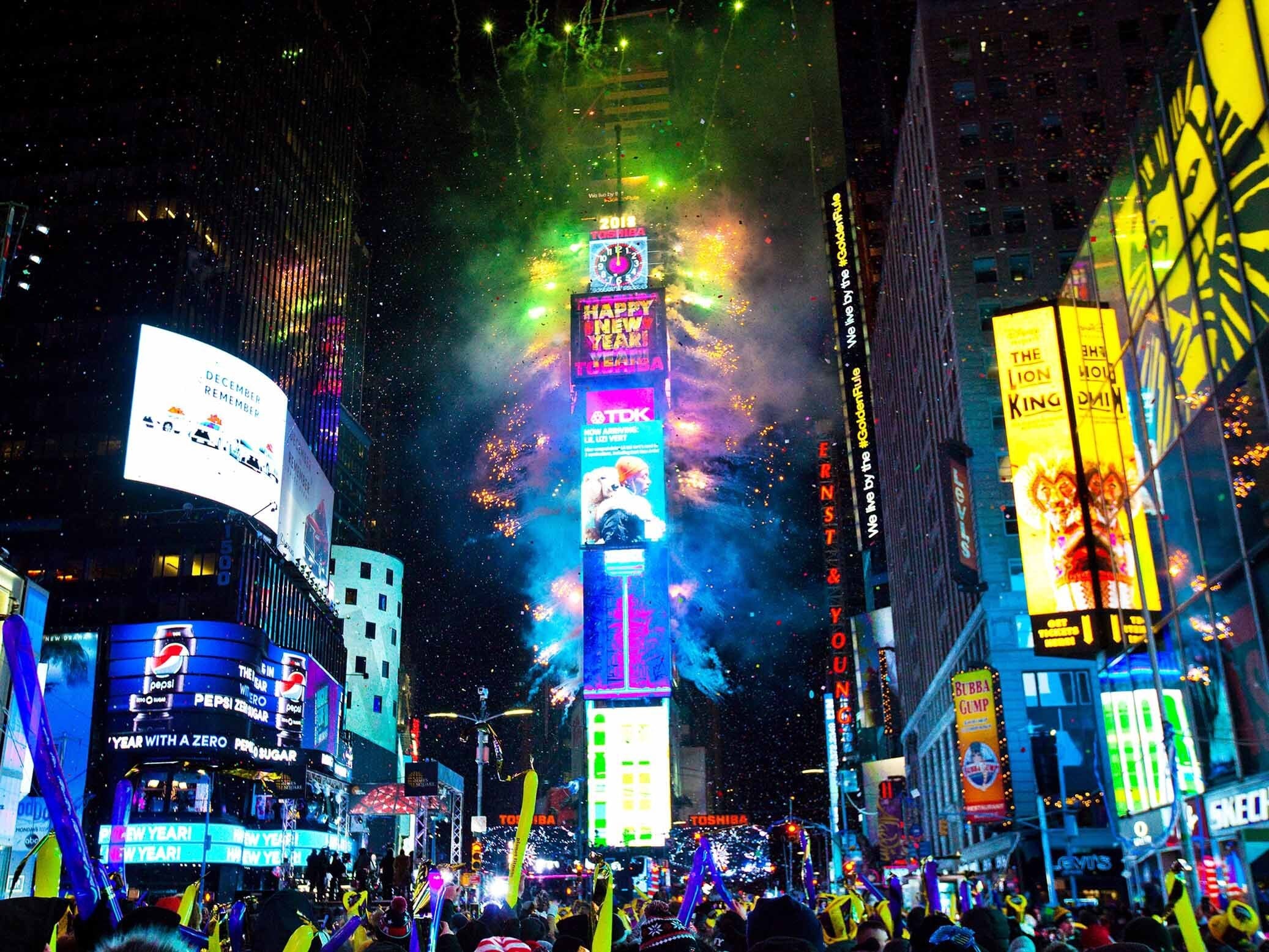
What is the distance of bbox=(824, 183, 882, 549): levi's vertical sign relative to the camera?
10181 cm

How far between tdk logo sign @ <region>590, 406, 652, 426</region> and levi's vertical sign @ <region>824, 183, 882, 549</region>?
1890 cm

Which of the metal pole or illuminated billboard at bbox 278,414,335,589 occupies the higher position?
illuminated billboard at bbox 278,414,335,589

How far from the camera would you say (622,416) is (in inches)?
3962

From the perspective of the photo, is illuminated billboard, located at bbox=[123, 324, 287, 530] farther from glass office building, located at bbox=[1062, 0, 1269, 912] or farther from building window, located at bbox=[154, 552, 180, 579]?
glass office building, located at bbox=[1062, 0, 1269, 912]

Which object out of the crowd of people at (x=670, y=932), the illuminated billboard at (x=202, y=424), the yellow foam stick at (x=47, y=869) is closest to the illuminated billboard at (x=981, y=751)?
the crowd of people at (x=670, y=932)

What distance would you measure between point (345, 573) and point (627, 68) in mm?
64837

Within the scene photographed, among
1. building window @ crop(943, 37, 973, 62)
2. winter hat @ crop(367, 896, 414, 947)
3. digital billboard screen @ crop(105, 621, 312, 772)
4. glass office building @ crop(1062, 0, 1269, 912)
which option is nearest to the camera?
winter hat @ crop(367, 896, 414, 947)

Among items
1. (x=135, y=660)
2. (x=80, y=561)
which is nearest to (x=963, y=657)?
(x=135, y=660)

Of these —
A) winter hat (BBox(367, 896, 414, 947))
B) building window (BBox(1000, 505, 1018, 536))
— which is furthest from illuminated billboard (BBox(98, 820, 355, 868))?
winter hat (BBox(367, 896, 414, 947))

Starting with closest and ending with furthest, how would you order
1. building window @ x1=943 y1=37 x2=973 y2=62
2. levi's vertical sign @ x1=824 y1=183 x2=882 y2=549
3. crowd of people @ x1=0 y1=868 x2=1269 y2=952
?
crowd of people @ x1=0 y1=868 x2=1269 y2=952, building window @ x1=943 y1=37 x2=973 y2=62, levi's vertical sign @ x1=824 y1=183 x2=882 y2=549

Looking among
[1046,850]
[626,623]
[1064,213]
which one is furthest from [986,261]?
[626,623]

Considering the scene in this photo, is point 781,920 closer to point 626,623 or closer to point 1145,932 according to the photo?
point 1145,932

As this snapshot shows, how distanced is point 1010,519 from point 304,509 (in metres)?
48.1

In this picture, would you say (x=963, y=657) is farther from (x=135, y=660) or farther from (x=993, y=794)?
(x=135, y=660)
